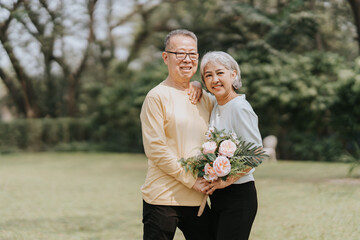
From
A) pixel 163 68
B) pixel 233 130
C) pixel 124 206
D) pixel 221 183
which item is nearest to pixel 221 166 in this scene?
pixel 221 183

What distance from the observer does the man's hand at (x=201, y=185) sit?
9.80ft

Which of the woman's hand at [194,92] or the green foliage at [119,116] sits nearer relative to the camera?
the woman's hand at [194,92]

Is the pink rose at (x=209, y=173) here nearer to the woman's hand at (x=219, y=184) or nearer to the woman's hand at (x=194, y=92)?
the woman's hand at (x=219, y=184)

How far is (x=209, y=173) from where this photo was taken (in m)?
2.90

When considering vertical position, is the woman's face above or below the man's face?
below

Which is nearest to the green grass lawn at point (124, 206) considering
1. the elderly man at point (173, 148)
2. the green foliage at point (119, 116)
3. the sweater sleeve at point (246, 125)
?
the elderly man at point (173, 148)

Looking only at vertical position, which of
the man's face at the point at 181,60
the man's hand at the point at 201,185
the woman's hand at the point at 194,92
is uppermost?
the man's face at the point at 181,60

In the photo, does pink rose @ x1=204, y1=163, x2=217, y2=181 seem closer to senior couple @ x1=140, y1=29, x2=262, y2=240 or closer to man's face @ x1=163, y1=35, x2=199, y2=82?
senior couple @ x1=140, y1=29, x2=262, y2=240

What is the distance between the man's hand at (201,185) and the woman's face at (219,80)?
623 mm

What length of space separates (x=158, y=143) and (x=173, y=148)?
173 millimetres

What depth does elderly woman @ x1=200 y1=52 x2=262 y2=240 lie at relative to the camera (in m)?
2.97

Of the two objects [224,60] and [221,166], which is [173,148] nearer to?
[221,166]

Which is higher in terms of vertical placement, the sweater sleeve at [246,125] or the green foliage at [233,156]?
the sweater sleeve at [246,125]

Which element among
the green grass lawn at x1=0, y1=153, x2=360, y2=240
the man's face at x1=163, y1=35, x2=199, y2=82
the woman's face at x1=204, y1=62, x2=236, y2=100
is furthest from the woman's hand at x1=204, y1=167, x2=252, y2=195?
the green grass lawn at x1=0, y1=153, x2=360, y2=240
